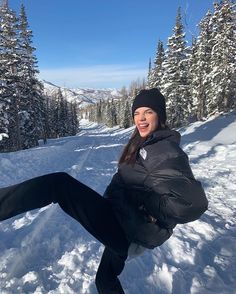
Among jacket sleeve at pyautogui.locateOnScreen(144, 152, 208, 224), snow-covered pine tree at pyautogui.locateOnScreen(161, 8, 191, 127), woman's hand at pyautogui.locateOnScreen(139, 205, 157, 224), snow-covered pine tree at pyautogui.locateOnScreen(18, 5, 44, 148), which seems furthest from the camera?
snow-covered pine tree at pyautogui.locateOnScreen(161, 8, 191, 127)

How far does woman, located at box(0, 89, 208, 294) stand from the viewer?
297 centimetres

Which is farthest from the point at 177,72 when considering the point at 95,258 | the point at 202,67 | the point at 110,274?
the point at 110,274

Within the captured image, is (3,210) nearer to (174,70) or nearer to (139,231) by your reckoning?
(139,231)

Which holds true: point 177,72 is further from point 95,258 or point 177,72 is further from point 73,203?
point 73,203

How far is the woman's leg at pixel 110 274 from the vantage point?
347 centimetres

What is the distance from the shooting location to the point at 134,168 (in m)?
3.37

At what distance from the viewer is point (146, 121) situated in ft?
11.6

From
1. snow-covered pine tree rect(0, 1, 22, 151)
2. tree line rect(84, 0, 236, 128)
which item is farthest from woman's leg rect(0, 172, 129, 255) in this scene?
tree line rect(84, 0, 236, 128)

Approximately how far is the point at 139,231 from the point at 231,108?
43397 millimetres

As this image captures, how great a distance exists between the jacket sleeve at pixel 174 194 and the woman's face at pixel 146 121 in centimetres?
51

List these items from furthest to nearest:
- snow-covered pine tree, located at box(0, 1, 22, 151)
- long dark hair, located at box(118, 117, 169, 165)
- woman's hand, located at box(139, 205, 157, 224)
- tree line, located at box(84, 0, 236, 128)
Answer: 1. tree line, located at box(84, 0, 236, 128)
2. snow-covered pine tree, located at box(0, 1, 22, 151)
3. long dark hair, located at box(118, 117, 169, 165)
4. woman's hand, located at box(139, 205, 157, 224)

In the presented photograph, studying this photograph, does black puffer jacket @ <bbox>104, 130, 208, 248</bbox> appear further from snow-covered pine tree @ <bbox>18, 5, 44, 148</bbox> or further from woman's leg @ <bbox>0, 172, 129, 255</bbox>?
snow-covered pine tree @ <bbox>18, 5, 44, 148</bbox>

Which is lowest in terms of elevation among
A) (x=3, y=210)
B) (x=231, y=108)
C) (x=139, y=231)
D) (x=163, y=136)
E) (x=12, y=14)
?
(x=231, y=108)

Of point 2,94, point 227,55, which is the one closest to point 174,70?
point 227,55
